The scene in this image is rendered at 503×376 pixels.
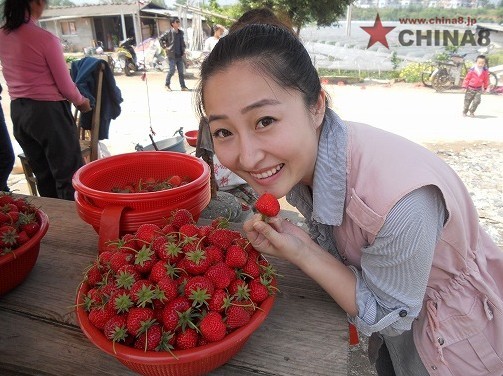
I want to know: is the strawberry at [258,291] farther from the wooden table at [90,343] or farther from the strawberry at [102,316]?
the strawberry at [102,316]

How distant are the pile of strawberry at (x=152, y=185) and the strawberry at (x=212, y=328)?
2.11 ft

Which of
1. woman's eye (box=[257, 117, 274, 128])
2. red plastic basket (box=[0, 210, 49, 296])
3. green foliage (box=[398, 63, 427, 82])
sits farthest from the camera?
green foliage (box=[398, 63, 427, 82])

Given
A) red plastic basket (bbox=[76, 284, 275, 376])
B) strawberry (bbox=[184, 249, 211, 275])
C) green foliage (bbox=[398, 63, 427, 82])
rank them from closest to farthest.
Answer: red plastic basket (bbox=[76, 284, 275, 376]), strawberry (bbox=[184, 249, 211, 275]), green foliage (bbox=[398, 63, 427, 82])

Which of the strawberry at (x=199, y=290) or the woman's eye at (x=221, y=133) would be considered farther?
the woman's eye at (x=221, y=133)

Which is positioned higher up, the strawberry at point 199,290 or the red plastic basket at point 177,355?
the strawberry at point 199,290

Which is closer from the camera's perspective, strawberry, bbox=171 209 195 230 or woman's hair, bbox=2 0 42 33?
strawberry, bbox=171 209 195 230

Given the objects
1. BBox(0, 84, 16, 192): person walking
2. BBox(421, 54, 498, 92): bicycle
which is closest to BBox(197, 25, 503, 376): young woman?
BBox(0, 84, 16, 192): person walking

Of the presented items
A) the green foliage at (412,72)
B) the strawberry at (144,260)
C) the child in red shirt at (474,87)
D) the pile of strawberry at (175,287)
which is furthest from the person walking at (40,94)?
the green foliage at (412,72)

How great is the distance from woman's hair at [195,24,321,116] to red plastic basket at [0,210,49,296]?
673 mm

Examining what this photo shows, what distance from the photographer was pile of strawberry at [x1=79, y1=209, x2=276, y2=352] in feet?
2.60

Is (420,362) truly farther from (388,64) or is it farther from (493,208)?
(388,64)

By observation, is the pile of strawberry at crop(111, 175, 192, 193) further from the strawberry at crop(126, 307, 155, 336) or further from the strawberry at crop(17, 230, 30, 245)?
the strawberry at crop(126, 307, 155, 336)

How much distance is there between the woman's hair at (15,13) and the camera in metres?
2.85

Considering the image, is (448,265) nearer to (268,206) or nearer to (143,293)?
(268,206)
